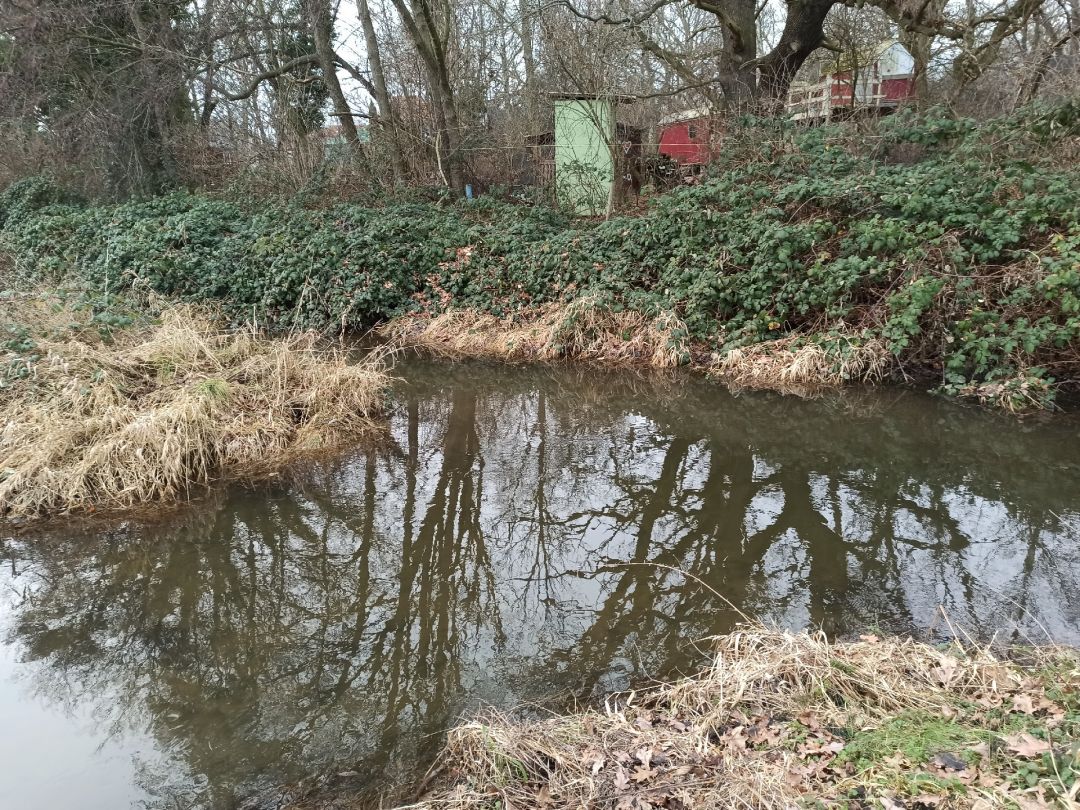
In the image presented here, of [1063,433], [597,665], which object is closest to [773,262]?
[1063,433]

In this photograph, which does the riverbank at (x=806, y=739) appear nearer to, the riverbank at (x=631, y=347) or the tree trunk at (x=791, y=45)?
the riverbank at (x=631, y=347)

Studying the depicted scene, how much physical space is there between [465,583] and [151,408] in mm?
3553

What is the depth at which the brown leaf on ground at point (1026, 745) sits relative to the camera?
2295mm

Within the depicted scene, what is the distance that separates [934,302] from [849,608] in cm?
475

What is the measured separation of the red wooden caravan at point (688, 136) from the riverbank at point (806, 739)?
899cm

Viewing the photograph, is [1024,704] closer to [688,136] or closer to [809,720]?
[809,720]

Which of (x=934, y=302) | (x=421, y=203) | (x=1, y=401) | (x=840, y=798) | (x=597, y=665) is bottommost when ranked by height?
(x=597, y=665)

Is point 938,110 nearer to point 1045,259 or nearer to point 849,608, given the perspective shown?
point 1045,259

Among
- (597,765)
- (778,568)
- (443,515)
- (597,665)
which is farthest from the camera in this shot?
(443,515)

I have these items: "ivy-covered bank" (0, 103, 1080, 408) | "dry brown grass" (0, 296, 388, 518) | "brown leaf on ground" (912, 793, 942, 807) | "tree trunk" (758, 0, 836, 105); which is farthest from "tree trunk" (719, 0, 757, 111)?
"brown leaf on ground" (912, 793, 942, 807)

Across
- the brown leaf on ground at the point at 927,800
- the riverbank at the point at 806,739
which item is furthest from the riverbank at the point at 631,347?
the brown leaf on ground at the point at 927,800

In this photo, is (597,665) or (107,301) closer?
(597,665)

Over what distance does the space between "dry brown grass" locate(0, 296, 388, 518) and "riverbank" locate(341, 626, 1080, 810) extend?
390 cm

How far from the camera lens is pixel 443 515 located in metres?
5.28
